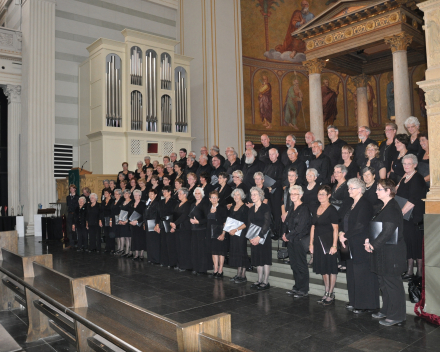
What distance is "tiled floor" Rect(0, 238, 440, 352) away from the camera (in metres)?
4.03

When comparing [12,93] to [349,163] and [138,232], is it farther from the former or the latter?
[349,163]

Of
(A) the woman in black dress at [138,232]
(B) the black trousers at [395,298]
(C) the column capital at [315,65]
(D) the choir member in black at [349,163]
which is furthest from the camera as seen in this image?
(C) the column capital at [315,65]

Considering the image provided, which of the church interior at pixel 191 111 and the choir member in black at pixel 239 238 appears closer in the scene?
the church interior at pixel 191 111

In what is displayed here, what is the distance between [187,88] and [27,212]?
24.1ft

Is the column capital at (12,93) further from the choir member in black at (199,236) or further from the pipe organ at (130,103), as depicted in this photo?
the choir member in black at (199,236)

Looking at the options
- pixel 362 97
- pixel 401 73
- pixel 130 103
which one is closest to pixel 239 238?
pixel 401 73

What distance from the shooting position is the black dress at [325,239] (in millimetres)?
5316

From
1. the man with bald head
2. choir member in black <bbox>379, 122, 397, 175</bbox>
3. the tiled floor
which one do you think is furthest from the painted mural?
the tiled floor

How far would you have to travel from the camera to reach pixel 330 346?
3938mm

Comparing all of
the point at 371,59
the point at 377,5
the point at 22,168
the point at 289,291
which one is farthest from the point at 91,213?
the point at 371,59

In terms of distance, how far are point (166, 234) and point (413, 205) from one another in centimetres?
473

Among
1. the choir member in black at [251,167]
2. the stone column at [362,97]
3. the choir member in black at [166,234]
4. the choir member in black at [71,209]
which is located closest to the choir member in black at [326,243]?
the choir member in black at [251,167]

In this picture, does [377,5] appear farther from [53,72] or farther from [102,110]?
[53,72]

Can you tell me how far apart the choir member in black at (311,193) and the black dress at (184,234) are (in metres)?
2.40
